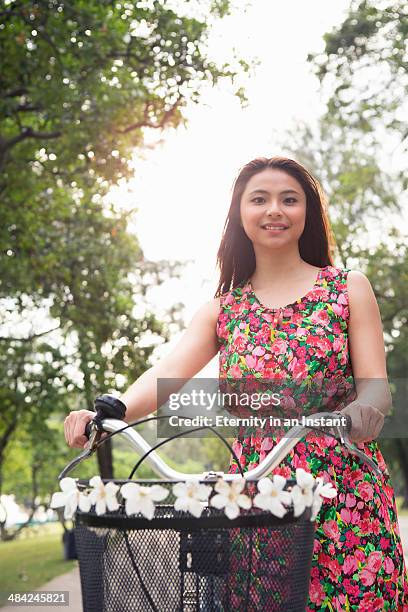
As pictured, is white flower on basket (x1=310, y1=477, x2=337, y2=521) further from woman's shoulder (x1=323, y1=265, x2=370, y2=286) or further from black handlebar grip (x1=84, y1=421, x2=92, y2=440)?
woman's shoulder (x1=323, y1=265, x2=370, y2=286)

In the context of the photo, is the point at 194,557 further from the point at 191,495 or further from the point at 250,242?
the point at 250,242

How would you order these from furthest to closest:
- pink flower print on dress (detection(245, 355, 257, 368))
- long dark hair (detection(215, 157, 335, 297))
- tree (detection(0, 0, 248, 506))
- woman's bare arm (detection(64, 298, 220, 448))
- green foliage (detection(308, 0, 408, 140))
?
green foliage (detection(308, 0, 408, 140)) → tree (detection(0, 0, 248, 506)) → long dark hair (detection(215, 157, 335, 297)) → pink flower print on dress (detection(245, 355, 257, 368)) → woman's bare arm (detection(64, 298, 220, 448))

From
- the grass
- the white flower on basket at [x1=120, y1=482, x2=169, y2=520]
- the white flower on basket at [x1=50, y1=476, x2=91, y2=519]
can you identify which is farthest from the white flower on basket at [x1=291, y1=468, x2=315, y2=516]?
the grass

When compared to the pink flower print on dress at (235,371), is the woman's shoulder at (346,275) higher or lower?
higher

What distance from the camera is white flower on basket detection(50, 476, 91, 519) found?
5.32 feet

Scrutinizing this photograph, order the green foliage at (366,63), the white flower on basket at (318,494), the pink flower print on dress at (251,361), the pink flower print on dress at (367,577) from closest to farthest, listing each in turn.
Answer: the white flower on basket at (318,494) → the pink flower print on dress at (367,577) → the pink flower print on dress at (251,361) → the green foliage at (366,63)


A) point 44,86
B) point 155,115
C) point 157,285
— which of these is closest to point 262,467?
point 44,86

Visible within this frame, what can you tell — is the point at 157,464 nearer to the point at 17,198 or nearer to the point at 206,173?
the point at 17,198

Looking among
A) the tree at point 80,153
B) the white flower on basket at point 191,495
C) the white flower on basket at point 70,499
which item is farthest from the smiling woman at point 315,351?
the tree at point 80,153

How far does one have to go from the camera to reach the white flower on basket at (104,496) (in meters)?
1.58

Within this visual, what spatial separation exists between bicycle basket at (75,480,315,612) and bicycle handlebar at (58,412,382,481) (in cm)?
16

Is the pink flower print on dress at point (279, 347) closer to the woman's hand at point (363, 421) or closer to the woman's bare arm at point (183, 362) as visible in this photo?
the woman's bare arm at point (183, 362)

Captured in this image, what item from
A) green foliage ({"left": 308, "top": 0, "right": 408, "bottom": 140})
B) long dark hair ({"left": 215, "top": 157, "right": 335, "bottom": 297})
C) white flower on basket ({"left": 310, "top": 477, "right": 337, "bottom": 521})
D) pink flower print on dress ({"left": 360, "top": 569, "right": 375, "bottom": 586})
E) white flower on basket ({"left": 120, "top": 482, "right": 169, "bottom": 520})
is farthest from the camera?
green foliage ({"left": 308, "top": 0, "right": 408, "bottom": 140})

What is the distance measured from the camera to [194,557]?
1.58m
